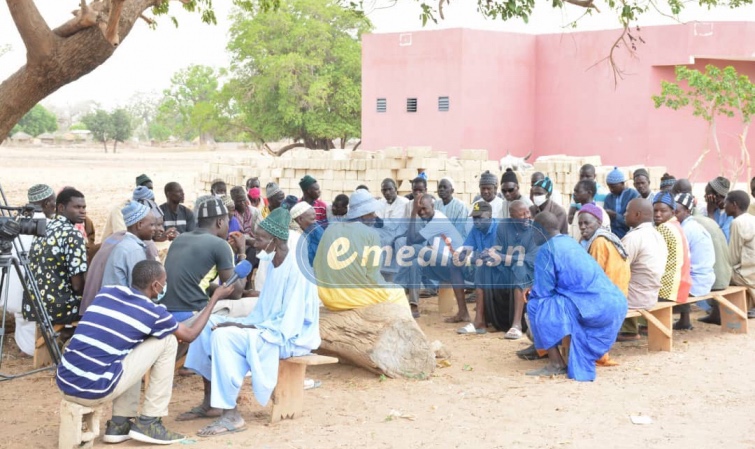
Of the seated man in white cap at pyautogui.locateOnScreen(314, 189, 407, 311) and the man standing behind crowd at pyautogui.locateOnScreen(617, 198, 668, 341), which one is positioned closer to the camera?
the seated man in white cap at pyautogui.locateOnScreen(314, 189, 407, 311)

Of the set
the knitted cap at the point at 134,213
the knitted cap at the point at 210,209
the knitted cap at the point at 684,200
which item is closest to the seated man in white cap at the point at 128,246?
the knitted cap at the point at 134,213

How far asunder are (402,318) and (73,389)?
2.84 meters

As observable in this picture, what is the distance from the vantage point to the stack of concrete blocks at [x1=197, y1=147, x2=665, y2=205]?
16219 millimetres

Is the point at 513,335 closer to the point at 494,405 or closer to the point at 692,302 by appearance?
the point at 692,302

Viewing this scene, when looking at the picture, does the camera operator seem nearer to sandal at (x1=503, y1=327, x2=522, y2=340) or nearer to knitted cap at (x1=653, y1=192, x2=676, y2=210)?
sandal at (x1=503, y1=327, x2=522, y2=340)

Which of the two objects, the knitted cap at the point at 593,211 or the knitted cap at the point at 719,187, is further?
the knitted cap at the point at 719,187

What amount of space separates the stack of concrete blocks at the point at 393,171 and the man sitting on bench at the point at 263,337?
32.8 ft

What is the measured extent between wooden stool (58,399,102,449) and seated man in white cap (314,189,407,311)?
7.70ft

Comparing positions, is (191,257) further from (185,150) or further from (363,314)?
(185,150)

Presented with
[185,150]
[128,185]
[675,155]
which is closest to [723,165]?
[675,155]

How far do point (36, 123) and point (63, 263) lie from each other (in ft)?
210

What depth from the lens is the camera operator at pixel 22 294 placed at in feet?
25.3

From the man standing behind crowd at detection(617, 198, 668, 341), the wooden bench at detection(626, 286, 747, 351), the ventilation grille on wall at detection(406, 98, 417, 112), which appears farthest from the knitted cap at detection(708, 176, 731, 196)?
the ventilation grille on wall at detection(406, 98, 417, 112)

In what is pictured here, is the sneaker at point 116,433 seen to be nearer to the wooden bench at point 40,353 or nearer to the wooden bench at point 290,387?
the wooden bench at point 290,387
